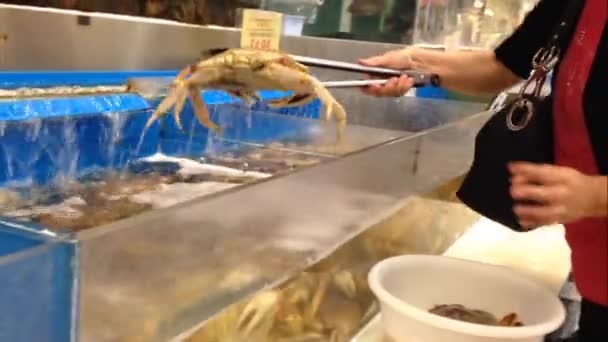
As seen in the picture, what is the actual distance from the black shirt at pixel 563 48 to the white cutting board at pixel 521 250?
1.20ft

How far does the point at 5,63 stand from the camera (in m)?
1.56

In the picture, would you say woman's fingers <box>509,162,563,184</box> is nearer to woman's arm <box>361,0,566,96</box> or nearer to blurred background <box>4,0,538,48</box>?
woman's arm <box>361,0,566,96</box>

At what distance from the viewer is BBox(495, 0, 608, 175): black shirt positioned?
45.5 inches

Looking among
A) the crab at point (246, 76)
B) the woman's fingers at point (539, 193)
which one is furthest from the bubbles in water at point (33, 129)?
the woman's fingers at point (539, 193)

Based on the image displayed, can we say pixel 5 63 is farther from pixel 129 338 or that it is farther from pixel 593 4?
pixel 593 4

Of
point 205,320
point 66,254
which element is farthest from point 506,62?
point 66,254

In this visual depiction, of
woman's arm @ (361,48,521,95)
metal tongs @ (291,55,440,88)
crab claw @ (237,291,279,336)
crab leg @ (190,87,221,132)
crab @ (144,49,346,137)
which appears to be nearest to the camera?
crab claw @ (237,291,279,336)

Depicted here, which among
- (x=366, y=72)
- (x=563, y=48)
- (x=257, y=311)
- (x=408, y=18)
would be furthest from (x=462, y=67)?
(x=408, y=18)

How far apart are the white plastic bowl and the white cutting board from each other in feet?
0.23

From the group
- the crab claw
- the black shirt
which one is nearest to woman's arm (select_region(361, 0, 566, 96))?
the black shirt

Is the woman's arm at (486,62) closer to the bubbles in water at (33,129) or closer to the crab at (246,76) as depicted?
the crab at (246,76)

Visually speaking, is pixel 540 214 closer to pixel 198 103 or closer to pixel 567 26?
pixel 567 26

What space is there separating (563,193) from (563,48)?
0.34m

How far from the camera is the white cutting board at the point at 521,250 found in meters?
1.63
